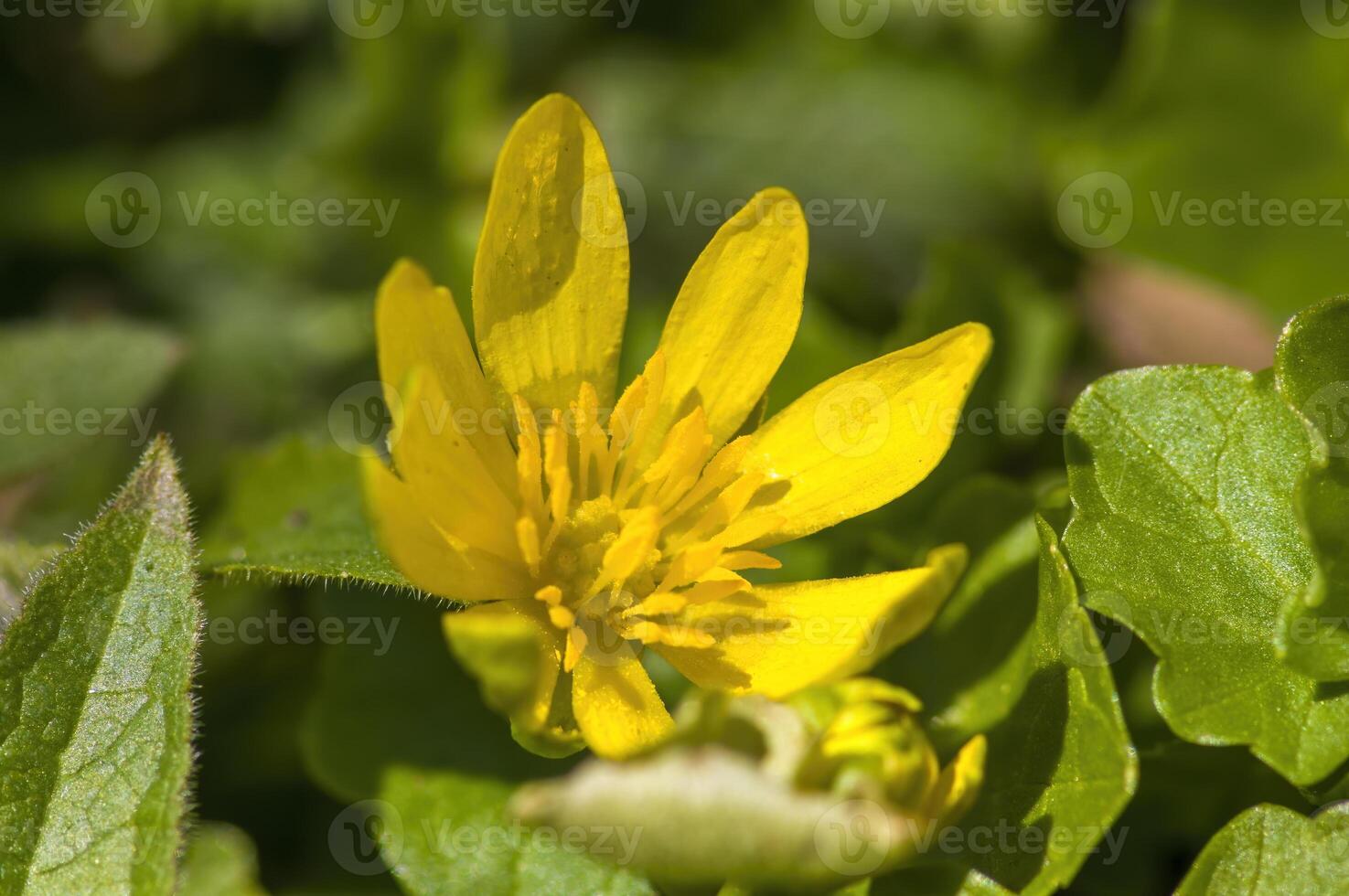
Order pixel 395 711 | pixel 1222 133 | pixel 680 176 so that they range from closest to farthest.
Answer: pixel 395 711 < pixel 1222 133 < pixel 680 176

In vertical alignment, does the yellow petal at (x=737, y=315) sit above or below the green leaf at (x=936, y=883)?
above

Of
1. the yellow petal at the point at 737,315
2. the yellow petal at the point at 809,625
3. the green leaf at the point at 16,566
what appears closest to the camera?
the yellow petal at the point at 809,625

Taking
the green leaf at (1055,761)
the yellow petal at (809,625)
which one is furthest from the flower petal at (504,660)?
the green leaf at (1055,761)

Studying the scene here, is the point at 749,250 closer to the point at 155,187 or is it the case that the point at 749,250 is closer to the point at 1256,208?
the point at 1256,208

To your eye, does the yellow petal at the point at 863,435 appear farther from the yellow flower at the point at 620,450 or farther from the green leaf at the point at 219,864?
the green leaf at the point at 219,864

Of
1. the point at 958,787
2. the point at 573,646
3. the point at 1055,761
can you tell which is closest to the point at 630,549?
the point at 573,646

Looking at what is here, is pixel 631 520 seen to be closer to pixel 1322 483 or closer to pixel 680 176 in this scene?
pixel 1322 483

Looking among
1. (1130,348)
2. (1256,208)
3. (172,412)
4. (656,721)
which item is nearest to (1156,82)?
(1256,208)
